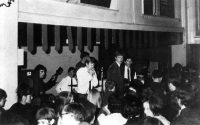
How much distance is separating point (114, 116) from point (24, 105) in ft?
5.91

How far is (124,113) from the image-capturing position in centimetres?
332

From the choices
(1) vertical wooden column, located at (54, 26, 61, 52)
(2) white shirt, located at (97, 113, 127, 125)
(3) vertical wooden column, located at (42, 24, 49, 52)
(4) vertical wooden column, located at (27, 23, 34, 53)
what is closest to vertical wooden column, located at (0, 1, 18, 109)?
(4) vertical wooden column, located at (27, 23, 34, 53)

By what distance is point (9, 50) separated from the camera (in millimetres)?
4770

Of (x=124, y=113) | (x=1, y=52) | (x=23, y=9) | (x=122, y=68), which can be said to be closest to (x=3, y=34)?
(x=1, y=52)

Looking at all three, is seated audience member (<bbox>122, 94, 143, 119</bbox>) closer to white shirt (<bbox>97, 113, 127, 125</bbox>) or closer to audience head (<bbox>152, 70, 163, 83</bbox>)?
white shirt (<bbox>97, 113, 127, 125</bbox>)

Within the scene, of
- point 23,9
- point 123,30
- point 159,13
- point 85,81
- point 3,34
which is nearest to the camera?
point 3,34

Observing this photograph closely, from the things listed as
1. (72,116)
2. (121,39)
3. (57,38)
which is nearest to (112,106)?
(72,116)

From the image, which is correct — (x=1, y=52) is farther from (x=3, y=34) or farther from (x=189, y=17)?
(x=189, y=17)

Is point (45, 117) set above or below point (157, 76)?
below

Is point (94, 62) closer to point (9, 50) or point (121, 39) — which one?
point (121, 39)

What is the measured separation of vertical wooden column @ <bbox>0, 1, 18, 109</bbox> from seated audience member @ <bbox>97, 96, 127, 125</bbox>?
217 centimetres

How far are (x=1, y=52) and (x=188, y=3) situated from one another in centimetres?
719

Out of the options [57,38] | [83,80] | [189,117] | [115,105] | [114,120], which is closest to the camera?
[189,117]

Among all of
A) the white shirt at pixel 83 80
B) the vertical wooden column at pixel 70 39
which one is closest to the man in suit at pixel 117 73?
the white shirt at pixel 83 80
